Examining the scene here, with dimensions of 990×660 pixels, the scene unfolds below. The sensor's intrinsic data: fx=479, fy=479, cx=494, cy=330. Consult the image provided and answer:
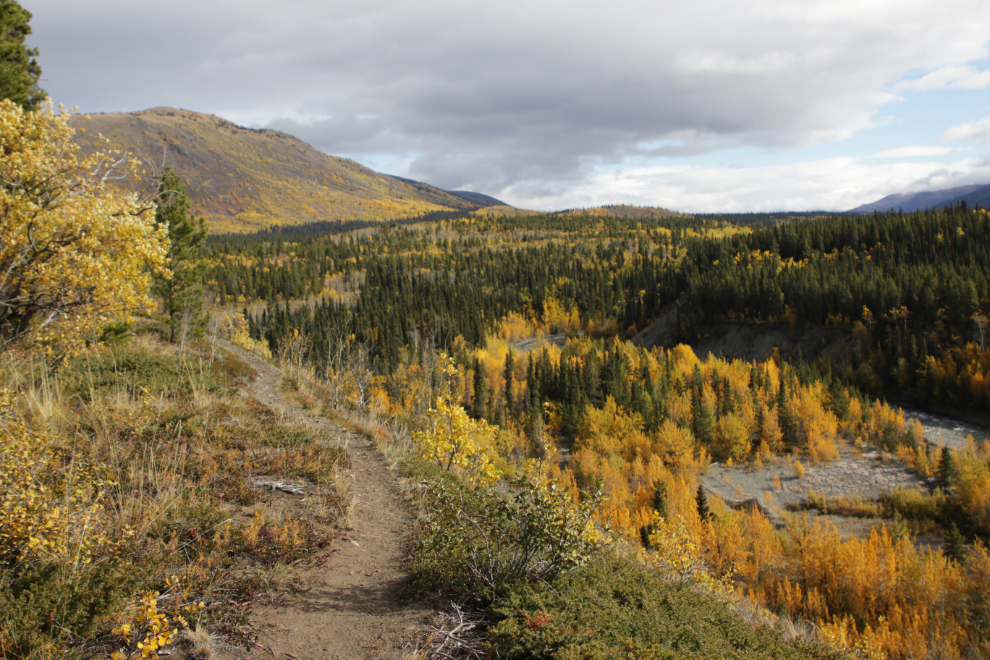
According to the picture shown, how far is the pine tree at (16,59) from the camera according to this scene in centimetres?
1123

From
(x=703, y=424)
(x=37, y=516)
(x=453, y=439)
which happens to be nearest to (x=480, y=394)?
(x=703, y=424)

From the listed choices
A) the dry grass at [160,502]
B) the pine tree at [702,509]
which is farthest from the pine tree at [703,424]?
the dry grass at [160,502]

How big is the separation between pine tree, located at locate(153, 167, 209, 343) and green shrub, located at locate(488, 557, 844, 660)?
20.4 metres

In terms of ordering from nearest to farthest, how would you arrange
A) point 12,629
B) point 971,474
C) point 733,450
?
point 12,629 → point 971,474 → point 733,450

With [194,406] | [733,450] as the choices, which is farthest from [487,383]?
[194,406]

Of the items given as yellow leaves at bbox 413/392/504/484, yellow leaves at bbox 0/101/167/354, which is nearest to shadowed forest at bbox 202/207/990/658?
yellow leaves at bbox 413/392/504/484

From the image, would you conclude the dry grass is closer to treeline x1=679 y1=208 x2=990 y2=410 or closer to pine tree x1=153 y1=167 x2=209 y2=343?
pine tree x1=153 y1=167 x2=209 y2=343

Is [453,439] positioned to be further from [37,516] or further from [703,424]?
[703,424]

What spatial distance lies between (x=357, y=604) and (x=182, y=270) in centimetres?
2215

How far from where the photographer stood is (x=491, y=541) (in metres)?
7.13

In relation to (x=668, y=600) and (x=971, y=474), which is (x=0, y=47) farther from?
(x=971, y=474)

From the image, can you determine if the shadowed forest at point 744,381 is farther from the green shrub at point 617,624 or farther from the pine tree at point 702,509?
the green shrub at point 617,624

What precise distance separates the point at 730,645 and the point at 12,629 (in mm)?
7602

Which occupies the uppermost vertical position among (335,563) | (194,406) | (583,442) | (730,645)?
(194,406)
